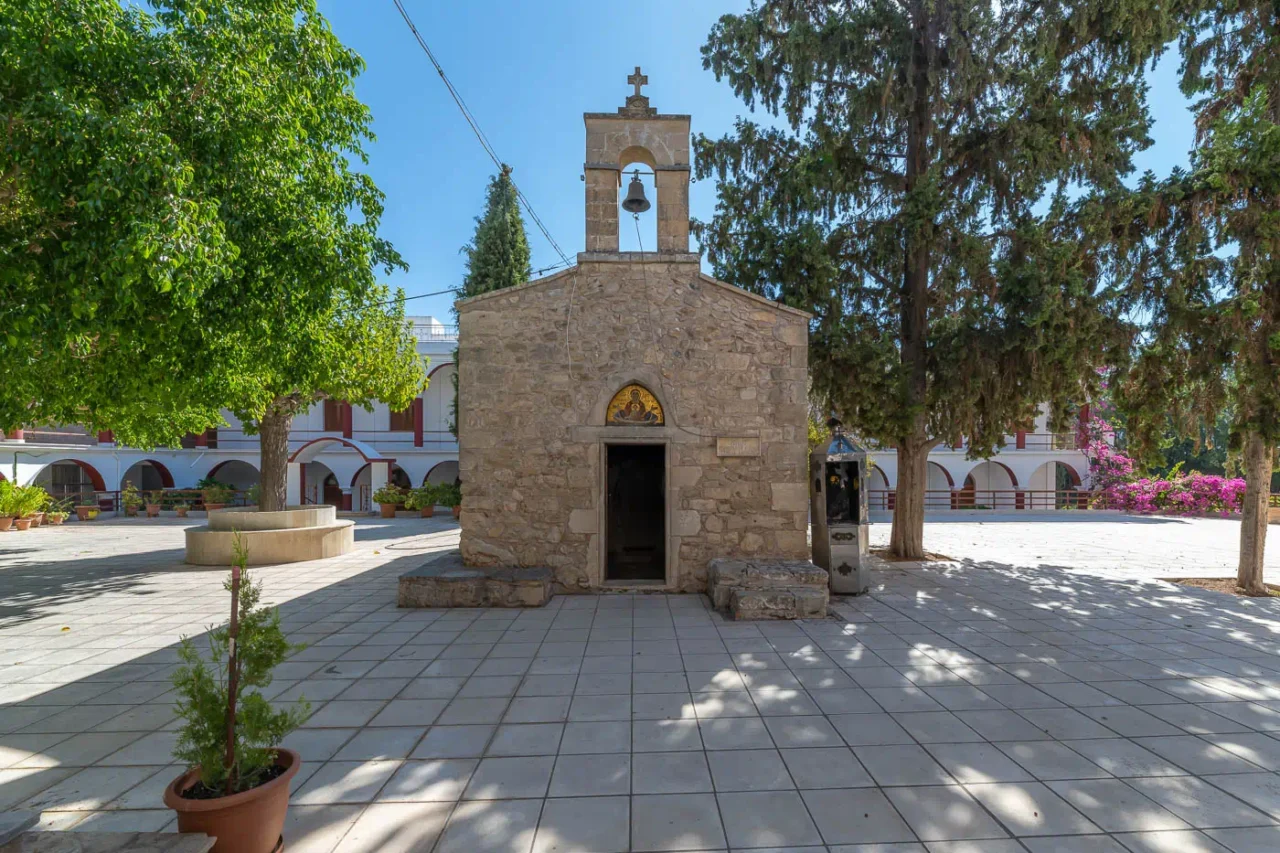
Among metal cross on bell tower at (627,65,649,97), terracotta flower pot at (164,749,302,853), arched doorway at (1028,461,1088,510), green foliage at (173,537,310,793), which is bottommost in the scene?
arched doorway at (1028,461,1088,510)

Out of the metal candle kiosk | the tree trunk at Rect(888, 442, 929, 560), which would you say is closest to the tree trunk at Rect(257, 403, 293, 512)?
the metal candle kiosk

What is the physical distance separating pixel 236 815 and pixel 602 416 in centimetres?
552

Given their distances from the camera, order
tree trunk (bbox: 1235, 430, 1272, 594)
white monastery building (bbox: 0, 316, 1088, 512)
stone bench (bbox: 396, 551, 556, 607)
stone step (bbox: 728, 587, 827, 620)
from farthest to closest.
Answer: white monastery building (bbox: 0, 316, 1088, 512)
tree trunk (bbox: 1235, 430, 1272, 594)
stone bench (bbox: 396, 551, 556, 607)
stone step (bbox: 728, 587, 827, 620)

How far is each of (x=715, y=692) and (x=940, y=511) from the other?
1959 cm

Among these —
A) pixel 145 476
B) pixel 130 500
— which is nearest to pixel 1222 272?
pixel 130 500

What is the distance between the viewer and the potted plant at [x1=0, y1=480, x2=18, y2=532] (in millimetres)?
14898

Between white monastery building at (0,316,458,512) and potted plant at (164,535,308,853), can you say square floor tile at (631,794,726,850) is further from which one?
white monastery building at (0,316,458,512)

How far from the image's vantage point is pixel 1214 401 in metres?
8.02

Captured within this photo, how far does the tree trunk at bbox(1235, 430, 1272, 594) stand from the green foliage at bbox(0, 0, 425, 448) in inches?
451

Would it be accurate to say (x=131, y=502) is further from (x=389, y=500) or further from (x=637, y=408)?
(x=637, y=408)

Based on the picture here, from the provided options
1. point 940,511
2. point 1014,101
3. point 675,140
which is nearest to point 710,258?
point 675,140

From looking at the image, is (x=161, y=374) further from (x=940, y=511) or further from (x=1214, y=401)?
(x=940, y=511)

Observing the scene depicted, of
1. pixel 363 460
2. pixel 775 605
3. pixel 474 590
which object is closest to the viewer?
pixel 775 605

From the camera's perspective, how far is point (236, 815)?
2365 mm
